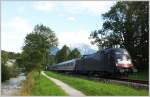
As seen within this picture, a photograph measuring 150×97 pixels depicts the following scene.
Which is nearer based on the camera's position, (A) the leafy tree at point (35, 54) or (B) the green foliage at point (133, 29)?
(B) the green foliage at point (133, 29)

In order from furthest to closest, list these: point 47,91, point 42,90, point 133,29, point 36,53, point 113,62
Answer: point 36,53 < point 133,29 < point 113,62 < point 42,90 < point 47,91

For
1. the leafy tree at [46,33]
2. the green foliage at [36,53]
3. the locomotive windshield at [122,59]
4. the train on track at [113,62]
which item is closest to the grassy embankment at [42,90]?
the leafy tree at [46,33]

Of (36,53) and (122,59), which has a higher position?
(36,53)

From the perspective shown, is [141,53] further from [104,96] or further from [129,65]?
[104,96]

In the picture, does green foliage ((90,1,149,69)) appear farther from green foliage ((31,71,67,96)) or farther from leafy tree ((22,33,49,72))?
green foliage ((31,71,67,96))

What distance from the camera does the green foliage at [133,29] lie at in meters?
27.5

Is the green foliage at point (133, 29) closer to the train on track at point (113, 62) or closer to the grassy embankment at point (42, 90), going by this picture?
the train on track at point (113, 62)

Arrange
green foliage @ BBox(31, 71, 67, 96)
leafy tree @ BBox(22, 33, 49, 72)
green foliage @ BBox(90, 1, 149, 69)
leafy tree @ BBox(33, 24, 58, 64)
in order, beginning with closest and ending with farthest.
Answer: green foliage @ BBox(31, 71, 67, 96)
leafy tree @ BBox(33, 24, 58, 64)
green foliage @ BBox(90, 1, 149, 69)
leafy tree @ BBox(22, 33, 49, 72)

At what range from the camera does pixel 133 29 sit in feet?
93.8

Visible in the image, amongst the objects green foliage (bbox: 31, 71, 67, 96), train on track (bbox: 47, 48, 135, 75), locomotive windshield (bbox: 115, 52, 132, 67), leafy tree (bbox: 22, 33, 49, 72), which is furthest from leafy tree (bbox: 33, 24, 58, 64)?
locomotive windshield (bbox: 115, 52, 132, 67)

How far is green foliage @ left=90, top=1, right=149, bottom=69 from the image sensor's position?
2745 cm

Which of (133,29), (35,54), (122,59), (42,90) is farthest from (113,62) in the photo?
(35,54)

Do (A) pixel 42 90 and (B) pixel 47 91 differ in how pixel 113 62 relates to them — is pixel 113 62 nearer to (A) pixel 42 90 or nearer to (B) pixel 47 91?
(A) pixel 42 90

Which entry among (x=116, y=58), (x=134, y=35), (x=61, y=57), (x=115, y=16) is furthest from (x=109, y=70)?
(x=61, y=57)
